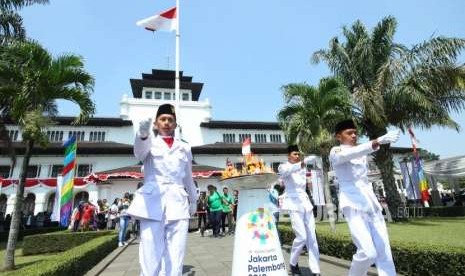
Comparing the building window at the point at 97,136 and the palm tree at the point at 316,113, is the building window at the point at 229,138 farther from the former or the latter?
the palm tree at the point at 316,113

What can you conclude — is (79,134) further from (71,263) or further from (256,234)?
(256,234)

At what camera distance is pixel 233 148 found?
123ft

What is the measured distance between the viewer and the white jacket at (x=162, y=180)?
12.0 ft

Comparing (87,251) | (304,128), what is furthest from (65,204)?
(304,128)

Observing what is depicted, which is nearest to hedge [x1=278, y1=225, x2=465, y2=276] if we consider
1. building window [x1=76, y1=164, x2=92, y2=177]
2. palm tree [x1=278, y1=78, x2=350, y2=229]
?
palm tree [x1=278, y1=78, x2=350, y2=229]

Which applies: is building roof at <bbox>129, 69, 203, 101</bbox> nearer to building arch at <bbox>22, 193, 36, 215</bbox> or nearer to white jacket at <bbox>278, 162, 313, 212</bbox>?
building arch at <bbox>22, 193, 36, 215</bbox>

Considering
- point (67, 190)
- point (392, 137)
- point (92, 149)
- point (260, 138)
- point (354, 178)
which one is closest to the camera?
point (392, 137)

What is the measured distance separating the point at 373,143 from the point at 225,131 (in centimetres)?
3726

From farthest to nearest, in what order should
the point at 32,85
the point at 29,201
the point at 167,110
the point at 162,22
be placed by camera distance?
the point at 29,201 < the point at 162,22 < the point at 32,85 < the point at 167,110

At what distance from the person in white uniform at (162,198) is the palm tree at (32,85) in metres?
7.04

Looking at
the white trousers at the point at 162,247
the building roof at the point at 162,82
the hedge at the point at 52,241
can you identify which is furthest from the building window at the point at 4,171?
the white trousers at the point at 162,247

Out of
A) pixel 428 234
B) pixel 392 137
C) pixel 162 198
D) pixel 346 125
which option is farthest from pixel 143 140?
pixel 428 234

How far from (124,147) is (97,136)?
510cm

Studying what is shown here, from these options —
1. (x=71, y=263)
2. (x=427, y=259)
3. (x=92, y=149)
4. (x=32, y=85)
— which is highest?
(x=92, y=149)
